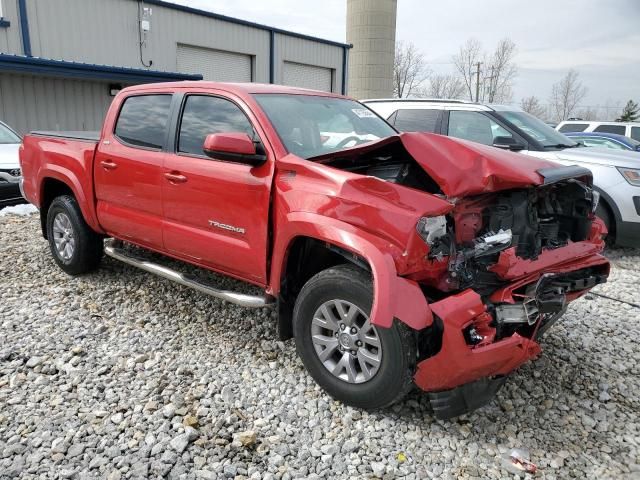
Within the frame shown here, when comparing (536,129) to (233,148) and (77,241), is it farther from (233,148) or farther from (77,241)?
(77,241)

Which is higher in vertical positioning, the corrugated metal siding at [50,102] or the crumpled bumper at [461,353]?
the corrugated metal siding at [50,102]

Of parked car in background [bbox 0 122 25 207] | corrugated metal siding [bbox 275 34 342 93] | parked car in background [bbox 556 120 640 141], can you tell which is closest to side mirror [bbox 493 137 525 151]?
parked car in background [bbox 0 122 25 207]

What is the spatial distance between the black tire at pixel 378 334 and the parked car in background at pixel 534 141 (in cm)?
418

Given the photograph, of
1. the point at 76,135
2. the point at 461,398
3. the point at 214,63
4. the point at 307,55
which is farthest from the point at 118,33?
the point at 461,398

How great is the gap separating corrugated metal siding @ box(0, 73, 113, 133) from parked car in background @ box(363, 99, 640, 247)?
→ 10126 millimetres

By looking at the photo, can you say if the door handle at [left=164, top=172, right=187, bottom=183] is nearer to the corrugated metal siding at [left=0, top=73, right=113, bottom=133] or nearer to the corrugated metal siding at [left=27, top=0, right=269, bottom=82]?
the corrugated metal siding at [left=0, top=73, right=113, bottom=133]

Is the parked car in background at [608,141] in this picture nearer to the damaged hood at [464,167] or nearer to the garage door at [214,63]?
the damaged hood at [464,167]

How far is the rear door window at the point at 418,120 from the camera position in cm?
737

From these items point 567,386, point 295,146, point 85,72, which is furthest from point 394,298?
point 85,72

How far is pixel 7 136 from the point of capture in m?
9.48

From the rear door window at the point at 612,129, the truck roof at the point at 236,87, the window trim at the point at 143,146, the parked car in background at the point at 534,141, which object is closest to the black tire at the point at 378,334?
the truck roof at the point at 236,87

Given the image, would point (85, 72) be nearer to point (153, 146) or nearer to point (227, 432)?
point (153, 146)

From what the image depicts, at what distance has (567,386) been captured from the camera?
11.5 ft

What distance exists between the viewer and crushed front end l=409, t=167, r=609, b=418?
8.85 ft
